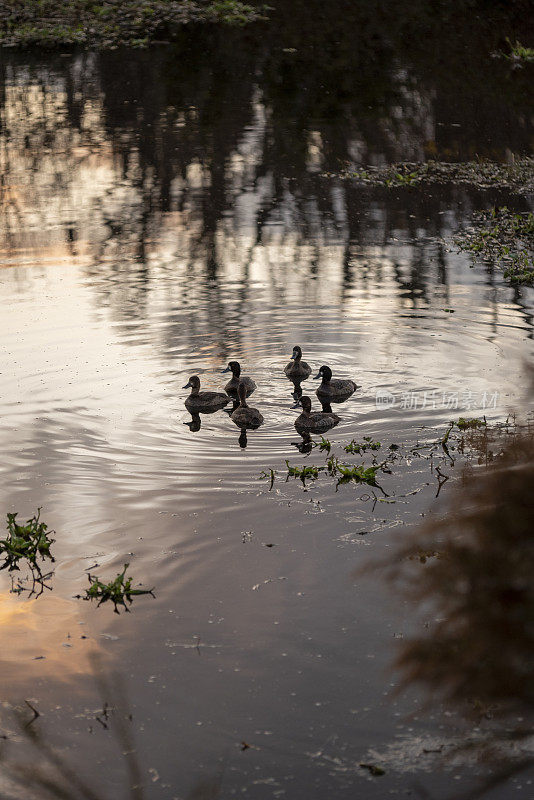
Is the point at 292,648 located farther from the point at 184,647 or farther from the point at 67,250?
the point at 67,250

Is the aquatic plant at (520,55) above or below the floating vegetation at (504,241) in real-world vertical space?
above

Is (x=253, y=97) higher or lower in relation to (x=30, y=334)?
higher

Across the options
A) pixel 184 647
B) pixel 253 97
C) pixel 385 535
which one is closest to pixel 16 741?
pixel 184 647

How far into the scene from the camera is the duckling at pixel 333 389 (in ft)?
40.3

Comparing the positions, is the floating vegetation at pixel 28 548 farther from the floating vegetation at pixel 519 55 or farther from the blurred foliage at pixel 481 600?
the floating vegetation at pixel 519 55

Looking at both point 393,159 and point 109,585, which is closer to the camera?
point 109,585

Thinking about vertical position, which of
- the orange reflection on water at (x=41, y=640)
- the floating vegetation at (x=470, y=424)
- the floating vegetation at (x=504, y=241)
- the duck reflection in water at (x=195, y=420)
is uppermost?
the floating vegetation at (x=504, y=241)

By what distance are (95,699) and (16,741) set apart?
61 centimetres

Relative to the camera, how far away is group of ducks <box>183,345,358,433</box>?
11.6 meters

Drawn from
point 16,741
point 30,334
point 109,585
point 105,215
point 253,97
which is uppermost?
point 253,97

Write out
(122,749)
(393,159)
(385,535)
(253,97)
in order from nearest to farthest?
(122,749) < (385,535) < (393,159) < (253,97)

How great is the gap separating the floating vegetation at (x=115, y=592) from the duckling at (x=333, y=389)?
188 inches

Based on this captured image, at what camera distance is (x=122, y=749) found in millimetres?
6438

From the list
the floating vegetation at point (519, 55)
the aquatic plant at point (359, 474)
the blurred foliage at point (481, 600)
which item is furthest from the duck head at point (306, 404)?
the floating vegetation at point (519, 55)
